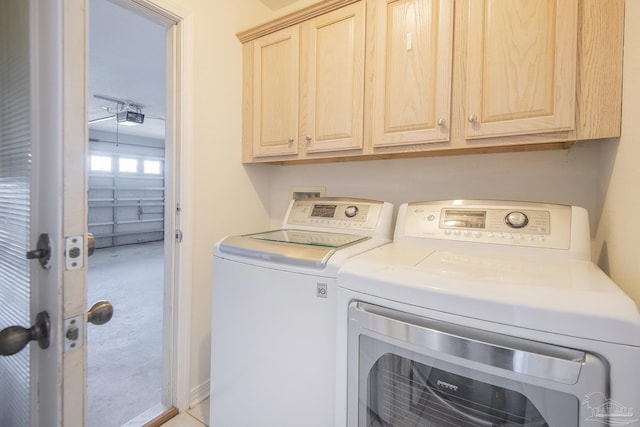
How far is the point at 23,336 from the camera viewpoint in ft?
1.82

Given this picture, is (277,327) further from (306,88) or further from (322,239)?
(306,88)

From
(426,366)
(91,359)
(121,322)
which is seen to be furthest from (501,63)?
(121,322)

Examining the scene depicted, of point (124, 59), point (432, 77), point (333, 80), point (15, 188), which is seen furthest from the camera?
point (124, 59)

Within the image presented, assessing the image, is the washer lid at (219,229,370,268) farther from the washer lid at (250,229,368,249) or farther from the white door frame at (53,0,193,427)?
the white door frame at (53,0,193,427)

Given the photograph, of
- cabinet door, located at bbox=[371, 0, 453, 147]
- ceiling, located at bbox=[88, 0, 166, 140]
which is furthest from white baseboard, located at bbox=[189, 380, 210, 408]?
ceiling, located at bbox=[88, 0, 166, 140]

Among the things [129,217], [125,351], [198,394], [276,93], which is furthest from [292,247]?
[129,217]

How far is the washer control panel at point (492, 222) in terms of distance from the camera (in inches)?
41.5

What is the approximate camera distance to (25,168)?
63 cm

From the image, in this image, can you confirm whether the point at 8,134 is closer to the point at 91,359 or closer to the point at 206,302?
the point at 206,302

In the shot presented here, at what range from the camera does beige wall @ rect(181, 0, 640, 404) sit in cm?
103

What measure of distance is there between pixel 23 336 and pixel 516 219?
146 centimetres

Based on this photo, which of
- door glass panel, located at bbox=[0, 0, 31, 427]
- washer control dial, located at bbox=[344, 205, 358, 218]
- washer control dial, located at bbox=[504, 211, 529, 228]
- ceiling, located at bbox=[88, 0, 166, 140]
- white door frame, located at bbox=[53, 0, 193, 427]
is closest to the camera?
white door frame, located at bbox=[53, 0, 193, 427]

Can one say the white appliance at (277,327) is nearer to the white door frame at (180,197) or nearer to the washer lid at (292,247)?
the washer lid at (292,247)

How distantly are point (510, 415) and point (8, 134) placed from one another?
A: 139 centimetres
